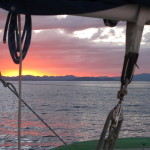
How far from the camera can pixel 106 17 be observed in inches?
138

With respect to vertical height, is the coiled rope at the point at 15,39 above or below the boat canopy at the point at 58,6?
below

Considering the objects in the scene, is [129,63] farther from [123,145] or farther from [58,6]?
[123,145]

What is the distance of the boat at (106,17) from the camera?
10.6 feet

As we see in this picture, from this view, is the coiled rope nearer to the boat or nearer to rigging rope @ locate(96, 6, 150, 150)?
the boat

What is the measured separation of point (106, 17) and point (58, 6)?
0.50 m

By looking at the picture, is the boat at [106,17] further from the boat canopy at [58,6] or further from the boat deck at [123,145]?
the boat deck at [123,145]

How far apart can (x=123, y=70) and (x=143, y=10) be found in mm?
580

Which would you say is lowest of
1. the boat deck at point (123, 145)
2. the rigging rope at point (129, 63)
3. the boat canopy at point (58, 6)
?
the boat deck at point (123, 145)

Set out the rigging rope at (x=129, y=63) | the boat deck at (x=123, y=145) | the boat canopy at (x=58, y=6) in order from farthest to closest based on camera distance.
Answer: the boat deck at (x=123, y=145) < the rigging rope at (x=129, y=63) < the boat canopy at (x=58, y=6)

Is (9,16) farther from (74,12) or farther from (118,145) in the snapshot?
(118,145)

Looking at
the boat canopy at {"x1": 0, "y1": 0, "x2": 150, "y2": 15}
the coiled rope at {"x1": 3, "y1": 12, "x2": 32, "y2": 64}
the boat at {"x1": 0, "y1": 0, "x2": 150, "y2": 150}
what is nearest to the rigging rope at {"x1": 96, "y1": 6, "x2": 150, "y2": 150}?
the boat at {"x1": 0, "y1": 0, "x2": 150, "y2": 150}

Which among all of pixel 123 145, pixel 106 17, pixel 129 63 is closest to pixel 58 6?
pixel 106 17

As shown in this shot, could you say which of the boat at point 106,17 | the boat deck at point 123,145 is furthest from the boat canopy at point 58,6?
the boat deck at point 123,145

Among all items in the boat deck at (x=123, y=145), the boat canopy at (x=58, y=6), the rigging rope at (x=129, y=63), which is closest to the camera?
the boat canopy at (x=58, y=6)
